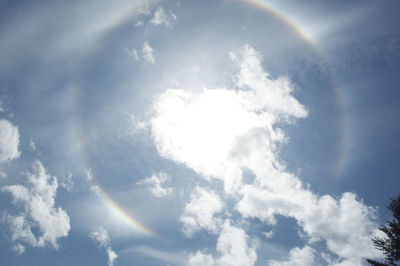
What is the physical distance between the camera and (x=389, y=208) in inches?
731

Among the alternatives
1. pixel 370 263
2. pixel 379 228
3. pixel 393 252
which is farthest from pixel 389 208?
pixel 370 263

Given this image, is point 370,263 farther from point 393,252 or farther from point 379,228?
point 379,228

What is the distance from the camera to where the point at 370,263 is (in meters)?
17.0

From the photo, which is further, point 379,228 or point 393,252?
point 379,228

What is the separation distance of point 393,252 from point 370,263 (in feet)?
5.86

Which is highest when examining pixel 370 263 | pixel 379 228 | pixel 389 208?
pixel 389 208

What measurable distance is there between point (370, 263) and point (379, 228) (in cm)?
296

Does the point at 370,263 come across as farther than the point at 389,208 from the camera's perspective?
No

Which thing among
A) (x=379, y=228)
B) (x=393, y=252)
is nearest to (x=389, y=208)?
(x=379, y=228)

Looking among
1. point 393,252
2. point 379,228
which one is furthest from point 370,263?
point 379,228

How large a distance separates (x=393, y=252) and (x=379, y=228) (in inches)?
79.3

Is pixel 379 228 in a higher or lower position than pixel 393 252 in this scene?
higher

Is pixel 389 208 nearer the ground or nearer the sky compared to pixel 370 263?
nearer the sky

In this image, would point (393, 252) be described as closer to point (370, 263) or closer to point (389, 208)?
point (370, 263)
